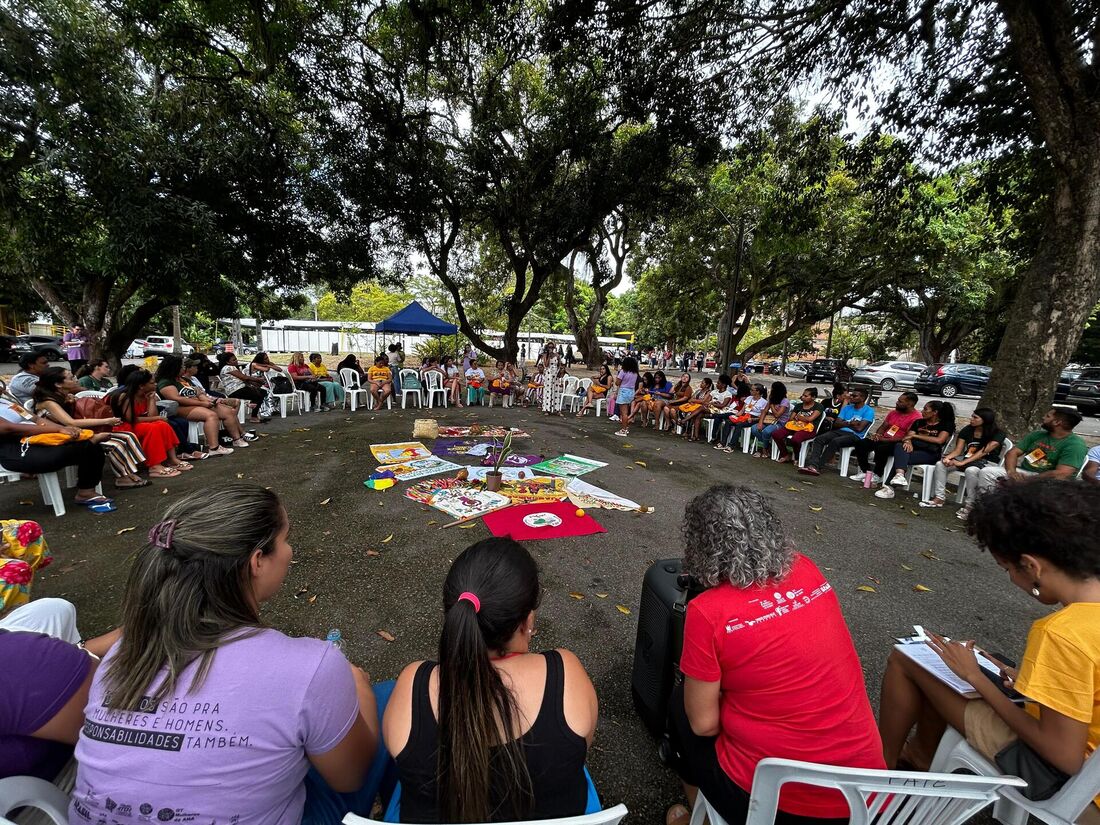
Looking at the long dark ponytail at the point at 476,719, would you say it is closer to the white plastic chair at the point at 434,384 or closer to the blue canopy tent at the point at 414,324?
the white plastic chair at the point at 434,384

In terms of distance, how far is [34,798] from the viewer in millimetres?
1105

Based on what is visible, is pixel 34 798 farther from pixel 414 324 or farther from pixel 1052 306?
pixel 414 324

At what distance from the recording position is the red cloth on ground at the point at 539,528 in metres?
4.04

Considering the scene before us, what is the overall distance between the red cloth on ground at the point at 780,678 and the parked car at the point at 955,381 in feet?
82.8

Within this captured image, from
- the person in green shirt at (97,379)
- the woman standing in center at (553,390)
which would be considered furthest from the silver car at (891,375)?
the person in green shirt at (97,379)

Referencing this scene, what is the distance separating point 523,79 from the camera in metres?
11.6

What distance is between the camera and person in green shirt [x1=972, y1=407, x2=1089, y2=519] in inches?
177

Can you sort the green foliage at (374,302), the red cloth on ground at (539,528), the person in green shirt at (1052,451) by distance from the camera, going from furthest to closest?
1. the green foliage at (374,302)
2. the person in green shirt at (1052,451)
3. the red cloth on ground at (539,528)

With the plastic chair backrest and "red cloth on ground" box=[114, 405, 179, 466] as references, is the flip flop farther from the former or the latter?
the plastic chair backrest

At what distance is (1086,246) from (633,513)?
629 centimetres

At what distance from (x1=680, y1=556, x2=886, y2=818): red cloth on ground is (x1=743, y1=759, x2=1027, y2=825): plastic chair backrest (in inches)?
4.0

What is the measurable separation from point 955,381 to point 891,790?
1021 inches

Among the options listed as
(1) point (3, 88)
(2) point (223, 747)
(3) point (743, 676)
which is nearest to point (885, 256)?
(3) point (743, 676)

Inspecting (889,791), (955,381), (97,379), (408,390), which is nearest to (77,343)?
(97,379)
